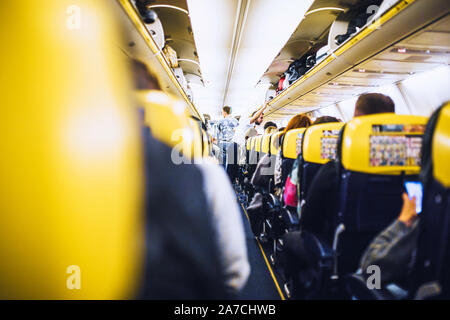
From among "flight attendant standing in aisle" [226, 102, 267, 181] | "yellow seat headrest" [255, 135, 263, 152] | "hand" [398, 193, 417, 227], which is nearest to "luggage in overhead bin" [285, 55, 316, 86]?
"flight attendant standing in aisle" [226, 102, 267, 181]

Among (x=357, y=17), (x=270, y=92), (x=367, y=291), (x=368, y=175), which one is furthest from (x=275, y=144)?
(x=270, y=92)

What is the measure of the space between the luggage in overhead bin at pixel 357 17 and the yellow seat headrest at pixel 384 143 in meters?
3.75

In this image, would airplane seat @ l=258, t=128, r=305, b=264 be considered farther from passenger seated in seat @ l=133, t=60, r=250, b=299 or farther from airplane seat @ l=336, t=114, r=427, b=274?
passenger seated in seat @ l=133, t=60, r=250, b=299

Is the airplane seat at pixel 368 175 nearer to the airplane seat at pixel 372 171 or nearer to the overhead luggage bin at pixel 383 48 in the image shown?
the airplane seat at pixel 372 171

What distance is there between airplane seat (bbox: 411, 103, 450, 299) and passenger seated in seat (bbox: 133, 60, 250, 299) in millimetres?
776

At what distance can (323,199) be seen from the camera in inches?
67.4

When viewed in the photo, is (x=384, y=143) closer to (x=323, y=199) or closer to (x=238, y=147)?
(x=323, y=199)

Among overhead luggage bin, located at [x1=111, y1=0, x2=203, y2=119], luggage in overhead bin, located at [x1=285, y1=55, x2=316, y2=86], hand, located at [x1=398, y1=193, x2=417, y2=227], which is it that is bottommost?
hand, located at [x1=398, y1=193, x2=417, y2=227]

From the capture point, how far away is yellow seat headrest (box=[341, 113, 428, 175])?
1310 millimetres

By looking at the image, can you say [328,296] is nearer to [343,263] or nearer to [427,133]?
[343,263]

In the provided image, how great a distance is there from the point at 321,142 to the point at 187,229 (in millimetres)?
1434

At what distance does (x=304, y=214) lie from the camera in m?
1.80

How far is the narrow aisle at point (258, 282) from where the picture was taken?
245cm

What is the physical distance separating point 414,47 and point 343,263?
3.44 metres
